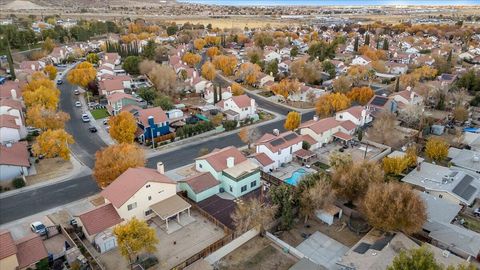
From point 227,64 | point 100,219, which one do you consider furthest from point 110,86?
point 100,219

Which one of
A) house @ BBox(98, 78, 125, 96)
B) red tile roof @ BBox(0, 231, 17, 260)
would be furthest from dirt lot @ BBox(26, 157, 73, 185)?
house @ BBox(98, 78, 125, 96)

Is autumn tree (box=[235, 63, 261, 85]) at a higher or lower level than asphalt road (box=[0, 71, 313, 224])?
higher

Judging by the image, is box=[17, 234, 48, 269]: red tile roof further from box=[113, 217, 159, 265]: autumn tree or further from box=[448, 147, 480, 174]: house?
box=[448, 147, 480, 174]: house

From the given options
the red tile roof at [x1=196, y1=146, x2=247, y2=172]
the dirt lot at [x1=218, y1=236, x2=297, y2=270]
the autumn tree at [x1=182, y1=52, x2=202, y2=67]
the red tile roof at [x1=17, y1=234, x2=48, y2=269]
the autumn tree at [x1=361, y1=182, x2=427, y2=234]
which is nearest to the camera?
the red tile roof at [x1=17, y1=234, x2=48, y2=269]

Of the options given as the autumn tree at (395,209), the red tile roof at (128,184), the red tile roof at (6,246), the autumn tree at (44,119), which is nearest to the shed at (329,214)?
the autumn tree at (395,209)

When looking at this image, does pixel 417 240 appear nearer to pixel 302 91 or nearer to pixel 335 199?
pixel 335 199

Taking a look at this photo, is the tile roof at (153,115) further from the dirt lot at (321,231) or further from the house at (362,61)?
the house at (362,61)

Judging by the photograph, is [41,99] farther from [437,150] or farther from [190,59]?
[437,150]
